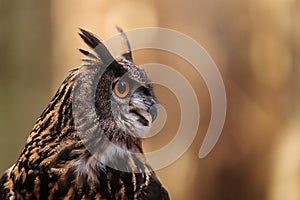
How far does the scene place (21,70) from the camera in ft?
3.34

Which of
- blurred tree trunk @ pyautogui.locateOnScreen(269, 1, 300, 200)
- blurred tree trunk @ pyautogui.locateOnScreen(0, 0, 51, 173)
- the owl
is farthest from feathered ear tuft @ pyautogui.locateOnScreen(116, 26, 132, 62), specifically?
blurred tree trunk @ pyautogui.locateOnScreen(269, 1, 300, 200)

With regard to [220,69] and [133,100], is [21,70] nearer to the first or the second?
[133,100]

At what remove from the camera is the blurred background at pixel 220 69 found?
995 millimetres

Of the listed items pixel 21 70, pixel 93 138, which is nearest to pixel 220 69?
pixel 93 138

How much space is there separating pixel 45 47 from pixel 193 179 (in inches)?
14.9

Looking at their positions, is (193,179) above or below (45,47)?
below

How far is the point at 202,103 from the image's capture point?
3.25 ft

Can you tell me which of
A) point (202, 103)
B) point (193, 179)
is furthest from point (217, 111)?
point (193, 179)

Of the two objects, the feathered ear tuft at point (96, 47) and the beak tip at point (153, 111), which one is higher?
the feathered ear tuft at point (96, 47)

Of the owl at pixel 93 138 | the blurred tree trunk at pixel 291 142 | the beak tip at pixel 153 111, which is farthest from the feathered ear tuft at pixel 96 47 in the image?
the blurred tree trunk at pixel 291 142

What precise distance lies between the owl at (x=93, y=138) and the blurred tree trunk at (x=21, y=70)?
5cm

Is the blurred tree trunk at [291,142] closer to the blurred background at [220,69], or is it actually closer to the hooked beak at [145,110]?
the blurred background at [220,69]

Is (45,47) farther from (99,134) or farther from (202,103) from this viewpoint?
(202,103)

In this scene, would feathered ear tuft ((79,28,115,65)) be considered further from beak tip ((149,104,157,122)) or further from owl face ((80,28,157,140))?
beak tip ((149,104,157,122))
